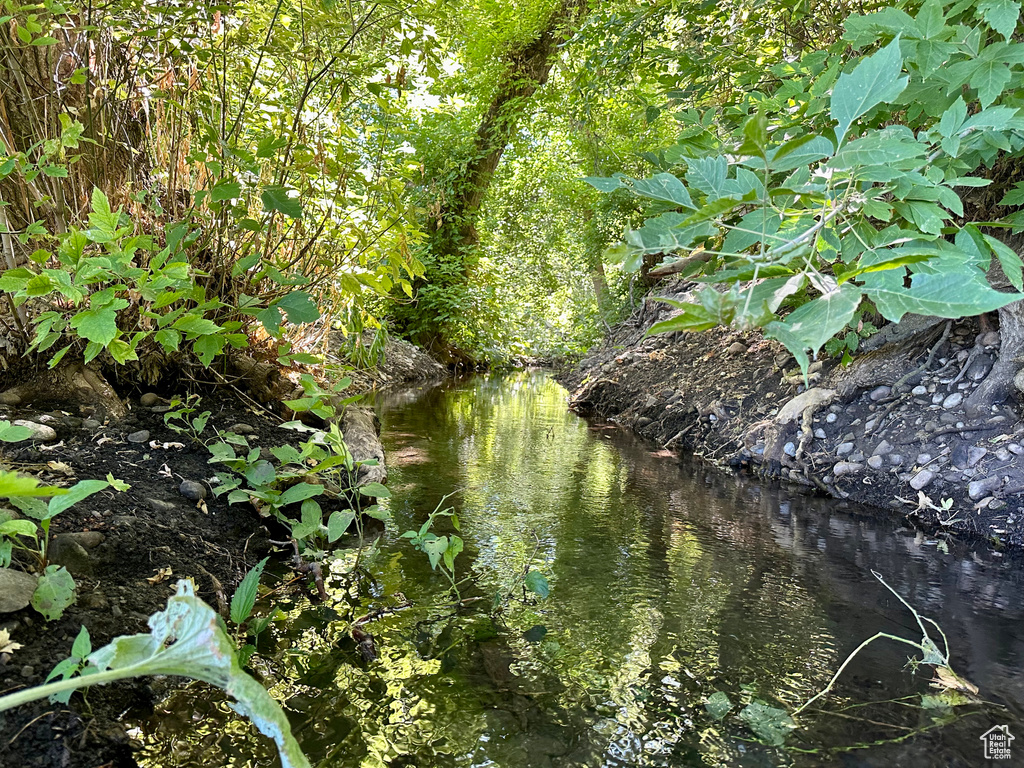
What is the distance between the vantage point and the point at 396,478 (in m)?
3.62

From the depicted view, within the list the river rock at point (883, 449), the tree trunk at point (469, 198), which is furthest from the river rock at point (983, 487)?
the tree trunk at point (469, 198)

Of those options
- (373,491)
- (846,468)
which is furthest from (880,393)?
(373,491)

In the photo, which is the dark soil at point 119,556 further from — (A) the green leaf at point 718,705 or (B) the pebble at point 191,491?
(A) the green leaf at point 718,705

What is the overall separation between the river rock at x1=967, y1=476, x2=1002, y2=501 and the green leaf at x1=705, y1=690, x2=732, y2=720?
2.24m

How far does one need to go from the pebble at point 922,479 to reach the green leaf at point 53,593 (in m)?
3.62

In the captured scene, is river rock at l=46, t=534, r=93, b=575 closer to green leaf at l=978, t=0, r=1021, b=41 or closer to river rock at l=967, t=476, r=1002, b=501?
green leaf at l=978, t=0, r=1021, b=41

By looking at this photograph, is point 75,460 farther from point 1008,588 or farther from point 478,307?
point 478,307

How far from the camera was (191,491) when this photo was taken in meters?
2.30

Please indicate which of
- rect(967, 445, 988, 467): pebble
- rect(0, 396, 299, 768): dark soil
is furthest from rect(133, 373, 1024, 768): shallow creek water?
rect(967, 445, 988, 467): pebble

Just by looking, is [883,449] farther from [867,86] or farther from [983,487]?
[867,86]

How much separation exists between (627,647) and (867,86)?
150cm

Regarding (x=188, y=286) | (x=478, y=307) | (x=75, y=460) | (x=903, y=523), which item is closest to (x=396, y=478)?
(x=75, y=460)

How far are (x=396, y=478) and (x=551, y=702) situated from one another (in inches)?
87.8

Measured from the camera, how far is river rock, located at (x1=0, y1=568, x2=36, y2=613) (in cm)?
133
